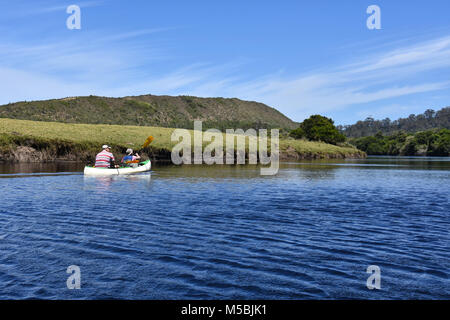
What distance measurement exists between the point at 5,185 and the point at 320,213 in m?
19.3

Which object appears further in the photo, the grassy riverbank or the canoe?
the grassy riverbank

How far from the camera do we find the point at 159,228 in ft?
45.7

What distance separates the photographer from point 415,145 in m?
140

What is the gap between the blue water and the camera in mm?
8352

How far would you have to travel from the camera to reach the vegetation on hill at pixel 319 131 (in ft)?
377

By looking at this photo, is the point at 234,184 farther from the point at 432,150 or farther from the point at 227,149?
the point at 432,150

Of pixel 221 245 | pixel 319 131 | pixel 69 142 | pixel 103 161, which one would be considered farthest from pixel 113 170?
pixel 319 131

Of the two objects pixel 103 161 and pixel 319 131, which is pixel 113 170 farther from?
pixel 319 131

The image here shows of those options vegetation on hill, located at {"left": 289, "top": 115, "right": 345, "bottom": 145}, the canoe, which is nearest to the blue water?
the canoe

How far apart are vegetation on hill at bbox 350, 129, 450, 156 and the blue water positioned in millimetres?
126299

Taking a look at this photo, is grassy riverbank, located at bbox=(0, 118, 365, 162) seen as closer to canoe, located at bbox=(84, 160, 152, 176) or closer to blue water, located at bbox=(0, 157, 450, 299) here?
canoe, located at bbox=(84, 160, 152, 176)

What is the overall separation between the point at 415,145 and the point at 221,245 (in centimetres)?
14490

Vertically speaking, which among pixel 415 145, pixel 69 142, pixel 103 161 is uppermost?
pixel 415 145

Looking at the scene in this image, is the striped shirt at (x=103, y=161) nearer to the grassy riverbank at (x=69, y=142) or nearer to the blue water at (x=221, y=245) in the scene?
the blue water at (x=221, y=245)
